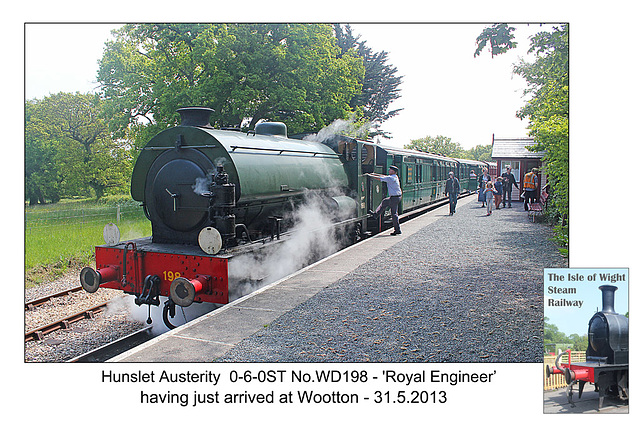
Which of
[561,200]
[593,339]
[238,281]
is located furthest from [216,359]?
[561,200]

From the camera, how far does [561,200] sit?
872 centimetres

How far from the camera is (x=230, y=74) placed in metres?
12.2

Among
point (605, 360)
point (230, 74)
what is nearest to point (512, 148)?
point (230, 74)

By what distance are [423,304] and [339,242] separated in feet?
14.1

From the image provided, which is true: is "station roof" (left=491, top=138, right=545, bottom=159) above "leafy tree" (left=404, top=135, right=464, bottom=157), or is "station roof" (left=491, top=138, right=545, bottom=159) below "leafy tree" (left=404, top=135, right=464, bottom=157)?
below

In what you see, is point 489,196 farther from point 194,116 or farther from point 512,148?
point 194,116

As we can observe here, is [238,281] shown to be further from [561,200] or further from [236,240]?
[561,200]

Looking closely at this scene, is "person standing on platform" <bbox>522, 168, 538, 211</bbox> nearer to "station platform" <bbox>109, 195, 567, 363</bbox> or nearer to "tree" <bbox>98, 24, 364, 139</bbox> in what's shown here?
"tree" <bbox>98, 24, 364, 139</bbox>

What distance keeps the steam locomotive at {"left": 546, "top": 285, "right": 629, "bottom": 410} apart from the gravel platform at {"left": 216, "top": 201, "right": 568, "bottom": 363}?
54cm

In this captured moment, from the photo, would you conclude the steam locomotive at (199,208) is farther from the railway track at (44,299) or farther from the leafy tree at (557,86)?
the leafy tree at (557,86)

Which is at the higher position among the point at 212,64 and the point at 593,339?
the point at 212,64

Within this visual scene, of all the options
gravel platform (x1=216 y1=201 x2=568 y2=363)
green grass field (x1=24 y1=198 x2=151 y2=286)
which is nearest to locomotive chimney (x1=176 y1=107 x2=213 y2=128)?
green grass field (x1=24 y1=198 x2=151 y2=286)

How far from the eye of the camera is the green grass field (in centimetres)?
942
